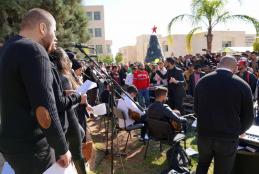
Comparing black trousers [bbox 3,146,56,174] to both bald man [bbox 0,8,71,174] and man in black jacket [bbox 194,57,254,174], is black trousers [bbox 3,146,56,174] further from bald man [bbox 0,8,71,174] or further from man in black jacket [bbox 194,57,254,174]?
man in black jacket [bbox 194,57,254,174]

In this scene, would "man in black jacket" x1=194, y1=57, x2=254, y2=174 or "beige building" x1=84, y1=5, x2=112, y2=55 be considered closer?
"man in black jacket" x1=194, y1=57, x2=254, y2=174

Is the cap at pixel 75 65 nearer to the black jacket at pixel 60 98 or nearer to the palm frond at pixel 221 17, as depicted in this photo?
the black jacket at pixel 60 98

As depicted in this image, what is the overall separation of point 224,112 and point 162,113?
2020 mm

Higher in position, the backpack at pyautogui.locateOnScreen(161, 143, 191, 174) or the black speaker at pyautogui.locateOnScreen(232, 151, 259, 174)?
the black speaker at pyautogui.locateOnScreen(232, 151, 259, 174)

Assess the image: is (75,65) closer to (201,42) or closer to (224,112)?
(224,112)

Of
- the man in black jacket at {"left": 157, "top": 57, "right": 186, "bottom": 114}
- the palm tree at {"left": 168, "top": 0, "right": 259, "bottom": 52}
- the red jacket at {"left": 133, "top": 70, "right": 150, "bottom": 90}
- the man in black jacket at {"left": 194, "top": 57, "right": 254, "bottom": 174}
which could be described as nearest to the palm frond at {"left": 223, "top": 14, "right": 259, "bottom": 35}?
the palm tree at {"left": 168, "top": 0, "right": 259, "bottom": 52}

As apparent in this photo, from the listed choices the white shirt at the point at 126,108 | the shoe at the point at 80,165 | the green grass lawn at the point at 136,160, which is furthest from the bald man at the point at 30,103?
the white shirt at the point at 126,108

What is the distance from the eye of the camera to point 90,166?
612 centimetres

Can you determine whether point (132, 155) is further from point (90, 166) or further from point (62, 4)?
point (62, 4)

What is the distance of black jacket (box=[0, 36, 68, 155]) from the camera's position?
2240 mm

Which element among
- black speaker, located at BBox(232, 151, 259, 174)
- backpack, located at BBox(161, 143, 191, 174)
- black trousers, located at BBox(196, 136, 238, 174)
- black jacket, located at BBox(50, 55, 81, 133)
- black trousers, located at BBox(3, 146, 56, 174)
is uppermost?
black jacket, located at BBox(50, 55, 81, 133)

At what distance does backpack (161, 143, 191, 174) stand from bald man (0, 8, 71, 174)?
3066 mm

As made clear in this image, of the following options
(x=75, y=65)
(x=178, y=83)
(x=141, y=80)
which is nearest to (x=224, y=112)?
(x=75, y=65)

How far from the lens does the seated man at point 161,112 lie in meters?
5.77
